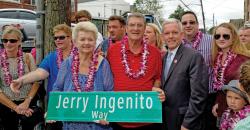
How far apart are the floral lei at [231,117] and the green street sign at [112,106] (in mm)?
645

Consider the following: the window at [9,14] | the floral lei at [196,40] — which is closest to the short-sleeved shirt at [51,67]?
the floral lei at [196,40]

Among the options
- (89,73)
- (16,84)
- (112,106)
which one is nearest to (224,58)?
(112,106)

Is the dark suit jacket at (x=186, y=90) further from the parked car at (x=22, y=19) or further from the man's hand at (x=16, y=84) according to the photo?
the parked car at (x=22, y=19)

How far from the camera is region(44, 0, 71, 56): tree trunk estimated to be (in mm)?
5180

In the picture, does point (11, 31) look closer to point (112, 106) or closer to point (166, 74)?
point (112, 106)

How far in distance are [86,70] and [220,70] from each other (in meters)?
1.48

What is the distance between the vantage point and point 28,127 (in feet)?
16.0

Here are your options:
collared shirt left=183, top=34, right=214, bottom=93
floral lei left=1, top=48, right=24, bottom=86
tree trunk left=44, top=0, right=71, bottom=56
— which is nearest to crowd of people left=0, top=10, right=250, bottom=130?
collared shirt left=183, top=34, right=214, bottom=93

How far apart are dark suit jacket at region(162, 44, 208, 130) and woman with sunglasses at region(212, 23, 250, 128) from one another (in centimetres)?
38

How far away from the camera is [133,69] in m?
3.92

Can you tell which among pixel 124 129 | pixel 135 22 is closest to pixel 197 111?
pixel 124 129

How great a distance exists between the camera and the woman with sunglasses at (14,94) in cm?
469

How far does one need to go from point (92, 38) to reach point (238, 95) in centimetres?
149

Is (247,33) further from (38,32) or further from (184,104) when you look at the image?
(38,32)
